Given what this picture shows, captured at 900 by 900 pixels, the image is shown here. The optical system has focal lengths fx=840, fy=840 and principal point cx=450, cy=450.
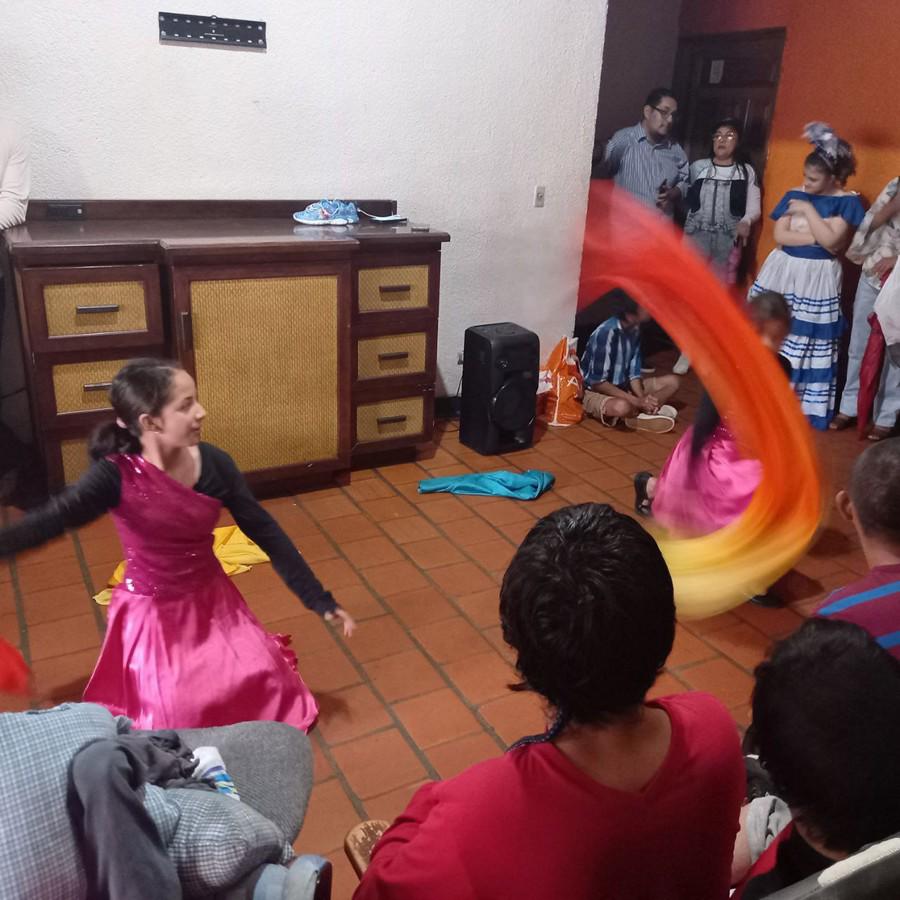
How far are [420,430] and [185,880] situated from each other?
321cm

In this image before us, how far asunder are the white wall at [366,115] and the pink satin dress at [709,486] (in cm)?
198

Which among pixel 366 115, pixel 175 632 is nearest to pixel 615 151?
pixel 366 115

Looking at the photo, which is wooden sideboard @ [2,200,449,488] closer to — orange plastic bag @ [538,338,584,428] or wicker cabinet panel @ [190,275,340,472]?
wicker cabinet panel @ [190,275,340,472]

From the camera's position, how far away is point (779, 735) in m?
Answer: 1.06

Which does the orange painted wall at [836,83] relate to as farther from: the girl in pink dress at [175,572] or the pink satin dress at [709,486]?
the girl in pink dress at [175,572]

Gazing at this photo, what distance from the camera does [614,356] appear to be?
4.89 m

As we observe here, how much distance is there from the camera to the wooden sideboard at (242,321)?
10.2 ft

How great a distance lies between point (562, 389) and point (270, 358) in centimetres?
189

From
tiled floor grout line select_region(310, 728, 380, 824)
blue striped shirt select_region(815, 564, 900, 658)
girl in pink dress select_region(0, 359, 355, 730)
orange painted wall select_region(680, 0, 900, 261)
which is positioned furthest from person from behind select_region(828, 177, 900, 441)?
girl in pink dress select_region(0, 359, 355, 730)

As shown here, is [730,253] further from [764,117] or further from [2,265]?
[2,265]

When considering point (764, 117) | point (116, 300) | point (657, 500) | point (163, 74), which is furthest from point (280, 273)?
point (764, 117)

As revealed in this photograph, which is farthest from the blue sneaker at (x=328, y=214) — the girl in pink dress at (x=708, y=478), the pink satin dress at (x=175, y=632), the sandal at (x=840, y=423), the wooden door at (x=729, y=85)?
the wooden door at (x=729, y=85)

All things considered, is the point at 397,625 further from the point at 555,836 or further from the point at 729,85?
the point at 729,85

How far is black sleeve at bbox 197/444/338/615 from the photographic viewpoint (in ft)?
6.89
